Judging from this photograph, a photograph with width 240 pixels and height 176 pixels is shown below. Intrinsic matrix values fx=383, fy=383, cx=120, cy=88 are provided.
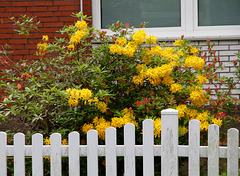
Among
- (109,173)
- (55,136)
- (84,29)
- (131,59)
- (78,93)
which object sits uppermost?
(84,29)

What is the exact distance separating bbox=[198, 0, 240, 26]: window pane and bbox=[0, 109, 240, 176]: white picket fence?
3.34 metres

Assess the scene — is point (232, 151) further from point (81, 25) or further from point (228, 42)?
point (228, 42)

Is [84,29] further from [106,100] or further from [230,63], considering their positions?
[230,63]

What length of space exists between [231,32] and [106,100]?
2.78 meters

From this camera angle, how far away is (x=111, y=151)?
2709 mm

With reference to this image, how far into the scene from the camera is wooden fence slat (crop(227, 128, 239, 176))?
256 cm

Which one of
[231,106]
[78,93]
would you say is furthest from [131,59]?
[231,106]

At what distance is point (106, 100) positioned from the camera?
11.5 feet

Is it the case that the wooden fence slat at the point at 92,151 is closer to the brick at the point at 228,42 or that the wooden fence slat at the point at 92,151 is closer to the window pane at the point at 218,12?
the brick at the point at 228,42

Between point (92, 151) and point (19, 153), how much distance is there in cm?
54

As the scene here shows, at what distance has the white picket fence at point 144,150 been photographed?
103 inches

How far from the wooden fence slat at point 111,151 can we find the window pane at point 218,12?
3.44m

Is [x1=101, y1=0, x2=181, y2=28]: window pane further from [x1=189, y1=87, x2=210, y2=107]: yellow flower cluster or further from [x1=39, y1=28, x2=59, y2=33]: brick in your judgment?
[x1=189, y1=87, x2=210, y2=107]: yellow flower cluster

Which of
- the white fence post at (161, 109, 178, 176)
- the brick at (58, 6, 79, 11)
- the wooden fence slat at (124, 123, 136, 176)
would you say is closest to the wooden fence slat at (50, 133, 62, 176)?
the wooden fence slat at (124, 123, 136, 176)
